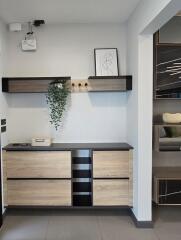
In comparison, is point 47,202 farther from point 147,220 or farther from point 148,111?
point 148,111

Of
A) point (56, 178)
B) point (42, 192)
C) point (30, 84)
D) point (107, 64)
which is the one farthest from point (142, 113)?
point (42, 192)

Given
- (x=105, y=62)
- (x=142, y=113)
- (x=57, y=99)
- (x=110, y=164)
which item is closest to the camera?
(x=142, y=113)

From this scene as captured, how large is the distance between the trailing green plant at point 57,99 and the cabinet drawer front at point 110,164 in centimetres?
77

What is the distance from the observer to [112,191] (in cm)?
382

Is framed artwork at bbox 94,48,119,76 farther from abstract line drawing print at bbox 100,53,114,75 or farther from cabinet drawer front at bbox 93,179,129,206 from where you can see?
cabinet drawer front at bbox 93,179,129,206

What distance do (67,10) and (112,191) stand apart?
2.37m

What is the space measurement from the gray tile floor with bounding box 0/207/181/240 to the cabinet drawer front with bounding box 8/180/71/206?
0.65 ft

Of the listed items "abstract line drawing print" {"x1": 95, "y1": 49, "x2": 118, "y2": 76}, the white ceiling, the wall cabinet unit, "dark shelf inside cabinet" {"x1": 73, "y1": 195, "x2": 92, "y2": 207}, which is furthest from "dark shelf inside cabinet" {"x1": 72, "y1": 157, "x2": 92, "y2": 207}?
the white ceiling

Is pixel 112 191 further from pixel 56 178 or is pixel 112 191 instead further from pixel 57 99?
pixel 57 99

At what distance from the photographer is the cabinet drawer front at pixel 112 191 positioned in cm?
381

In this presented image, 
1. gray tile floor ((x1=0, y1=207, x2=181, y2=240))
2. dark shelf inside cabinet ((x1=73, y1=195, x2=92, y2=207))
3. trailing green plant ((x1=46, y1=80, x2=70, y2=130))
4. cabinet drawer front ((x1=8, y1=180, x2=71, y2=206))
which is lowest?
gray tile floor ((x1=0, y1=207, x2=181, y2=240))

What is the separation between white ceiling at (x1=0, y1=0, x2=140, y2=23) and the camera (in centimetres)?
328

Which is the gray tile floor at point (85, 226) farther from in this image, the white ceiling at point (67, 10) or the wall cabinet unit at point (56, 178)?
the white ceiling at point (67, 10)

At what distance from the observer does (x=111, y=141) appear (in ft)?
13.8
